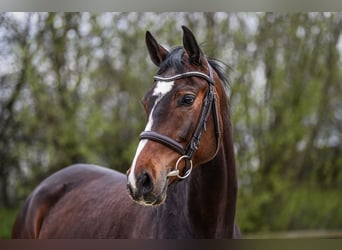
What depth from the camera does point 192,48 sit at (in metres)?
1.91

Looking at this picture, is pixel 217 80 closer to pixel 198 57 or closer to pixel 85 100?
pixel 198 57

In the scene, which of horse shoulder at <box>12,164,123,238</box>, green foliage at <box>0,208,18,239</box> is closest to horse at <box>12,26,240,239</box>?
horse shoulder at <box>12,164,123,238</box>

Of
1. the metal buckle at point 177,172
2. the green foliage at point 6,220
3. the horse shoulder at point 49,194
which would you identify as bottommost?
the green foliage at point 6,220

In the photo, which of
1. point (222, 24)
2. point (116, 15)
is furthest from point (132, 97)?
point (222, 24)

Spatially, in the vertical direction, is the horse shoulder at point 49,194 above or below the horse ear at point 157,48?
below

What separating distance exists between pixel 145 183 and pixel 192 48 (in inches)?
21.4

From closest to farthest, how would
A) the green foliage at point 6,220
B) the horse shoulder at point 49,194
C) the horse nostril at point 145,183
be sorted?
the horse nostril at point 145,183
the horse shoulder at point 49,194
the green foliage at point 6,220

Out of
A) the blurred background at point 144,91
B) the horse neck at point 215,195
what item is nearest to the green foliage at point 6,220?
the blurred background at point 144,91

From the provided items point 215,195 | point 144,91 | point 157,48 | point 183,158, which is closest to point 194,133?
point 183,158

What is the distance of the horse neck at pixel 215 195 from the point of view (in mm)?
1917

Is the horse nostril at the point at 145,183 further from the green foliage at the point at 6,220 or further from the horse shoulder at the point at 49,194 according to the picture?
the green foliage at the point at 6,220

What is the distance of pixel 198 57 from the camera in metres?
1.93

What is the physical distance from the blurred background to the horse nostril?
2.47 meters
